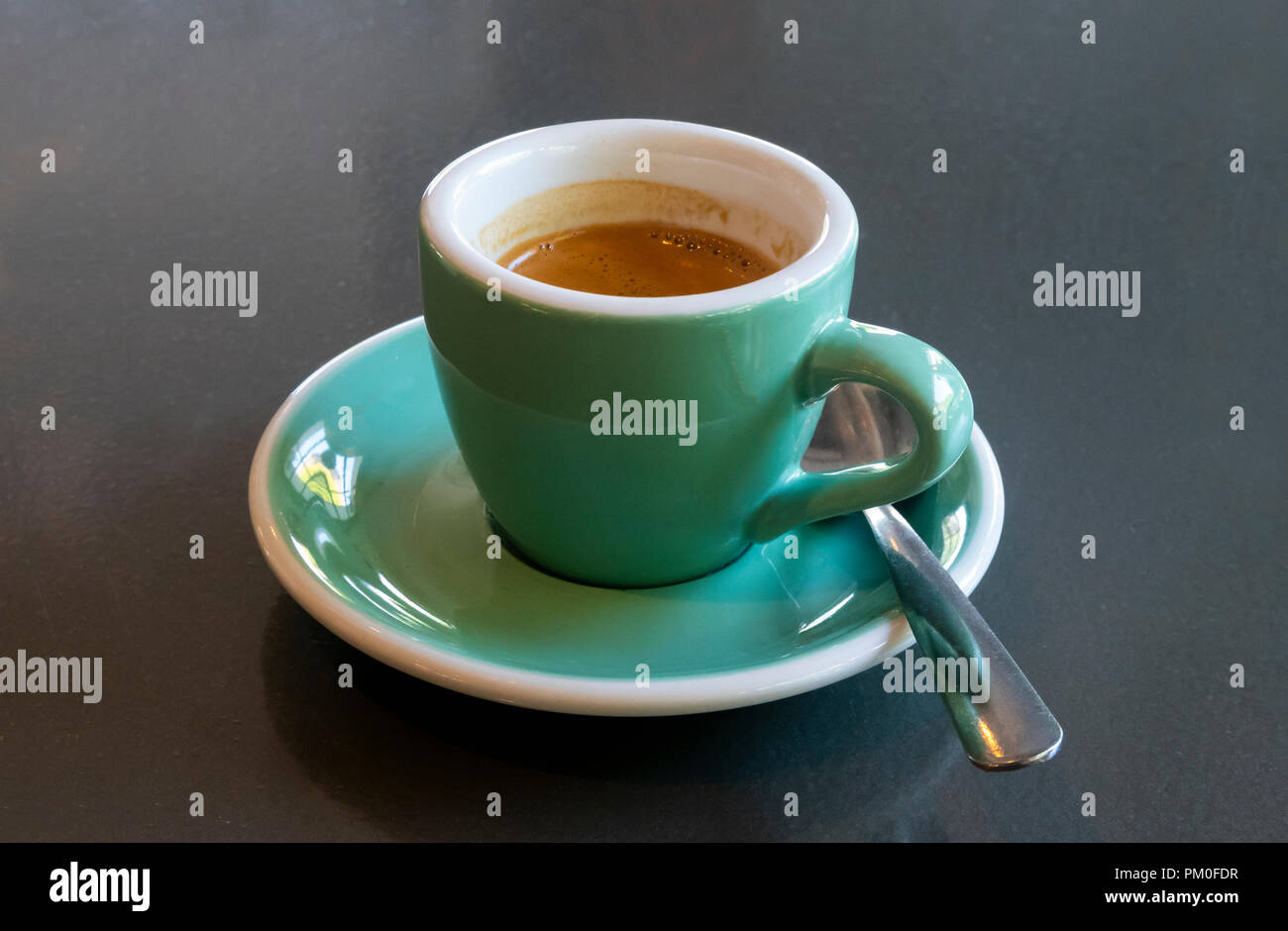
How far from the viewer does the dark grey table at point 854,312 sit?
652 mm

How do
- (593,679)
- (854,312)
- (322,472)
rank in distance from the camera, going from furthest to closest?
(854,312)
(322,472)
(593,679)

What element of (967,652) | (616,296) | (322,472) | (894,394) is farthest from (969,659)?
(322,472)

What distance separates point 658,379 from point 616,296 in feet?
0.27

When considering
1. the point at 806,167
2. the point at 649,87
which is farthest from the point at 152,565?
the point at 649,87

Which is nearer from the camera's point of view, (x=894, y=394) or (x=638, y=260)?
(x=894, y=394)

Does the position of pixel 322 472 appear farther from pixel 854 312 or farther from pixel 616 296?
pixel 854 312

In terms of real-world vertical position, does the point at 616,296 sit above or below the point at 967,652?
above

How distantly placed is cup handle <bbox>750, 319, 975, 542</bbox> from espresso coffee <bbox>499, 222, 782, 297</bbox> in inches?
5.3

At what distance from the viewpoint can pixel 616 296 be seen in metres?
0.71

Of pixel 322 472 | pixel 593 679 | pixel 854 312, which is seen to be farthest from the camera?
pixel 854 312

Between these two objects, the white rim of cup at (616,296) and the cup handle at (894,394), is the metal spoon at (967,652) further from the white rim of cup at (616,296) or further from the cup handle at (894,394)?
the white rim of cup at (616,296)

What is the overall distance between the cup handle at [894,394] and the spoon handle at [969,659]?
0.03m

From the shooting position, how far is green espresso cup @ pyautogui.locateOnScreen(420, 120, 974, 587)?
0.65m

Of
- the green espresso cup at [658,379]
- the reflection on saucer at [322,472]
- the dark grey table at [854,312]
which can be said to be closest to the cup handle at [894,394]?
the green espresso cup at [658,379]
